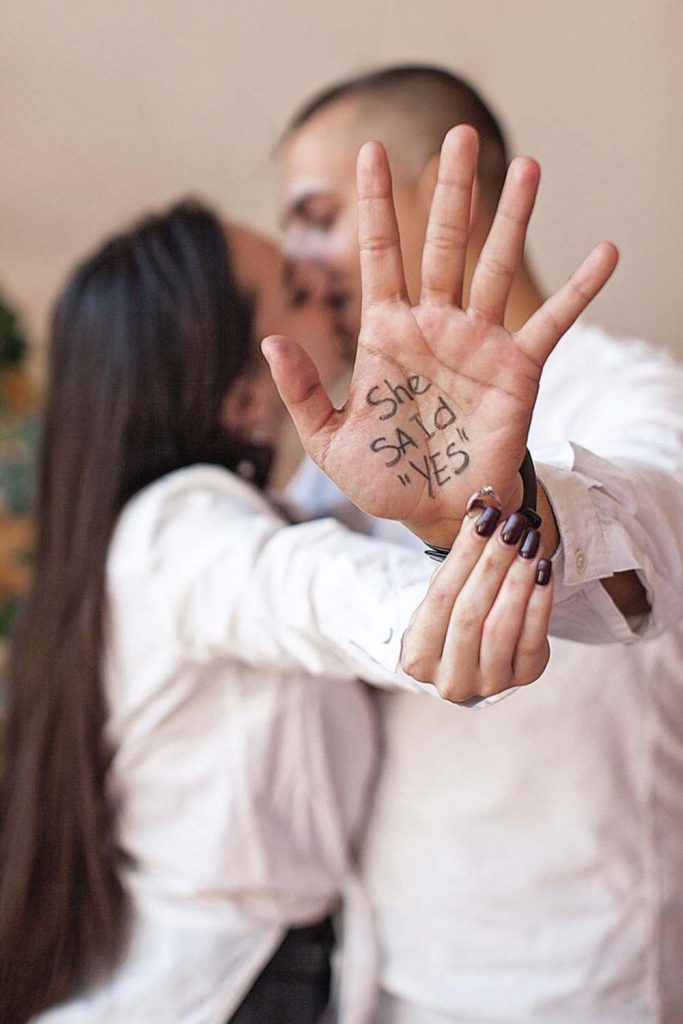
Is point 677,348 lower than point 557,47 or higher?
lower

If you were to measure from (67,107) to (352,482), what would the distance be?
1114 millimetres

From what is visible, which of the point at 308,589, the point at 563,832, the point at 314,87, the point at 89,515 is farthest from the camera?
the point at 314,87

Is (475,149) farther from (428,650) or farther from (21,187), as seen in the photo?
(21,187)

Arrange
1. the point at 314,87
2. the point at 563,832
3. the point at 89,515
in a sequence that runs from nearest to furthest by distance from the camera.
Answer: the point at 563,832 → the point at 89,515 → the point at 314,87

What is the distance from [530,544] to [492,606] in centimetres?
4

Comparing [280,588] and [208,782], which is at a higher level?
[280,588]

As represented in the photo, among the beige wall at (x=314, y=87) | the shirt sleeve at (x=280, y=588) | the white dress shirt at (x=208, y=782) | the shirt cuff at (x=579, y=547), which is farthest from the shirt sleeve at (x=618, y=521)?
the beige wall at (x=314, y=87)

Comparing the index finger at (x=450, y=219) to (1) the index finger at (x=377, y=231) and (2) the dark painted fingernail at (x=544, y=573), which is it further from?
(2) the dark painted fingernail at (x=544, y=573)

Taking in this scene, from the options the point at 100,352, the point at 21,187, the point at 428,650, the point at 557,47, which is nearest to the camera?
the point at 428,650

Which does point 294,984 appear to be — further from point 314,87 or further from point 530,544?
point 314,87

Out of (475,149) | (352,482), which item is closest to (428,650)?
(352,482)

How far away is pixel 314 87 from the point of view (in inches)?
52.0

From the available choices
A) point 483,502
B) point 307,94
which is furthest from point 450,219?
point 307,94

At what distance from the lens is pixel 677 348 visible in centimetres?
126
